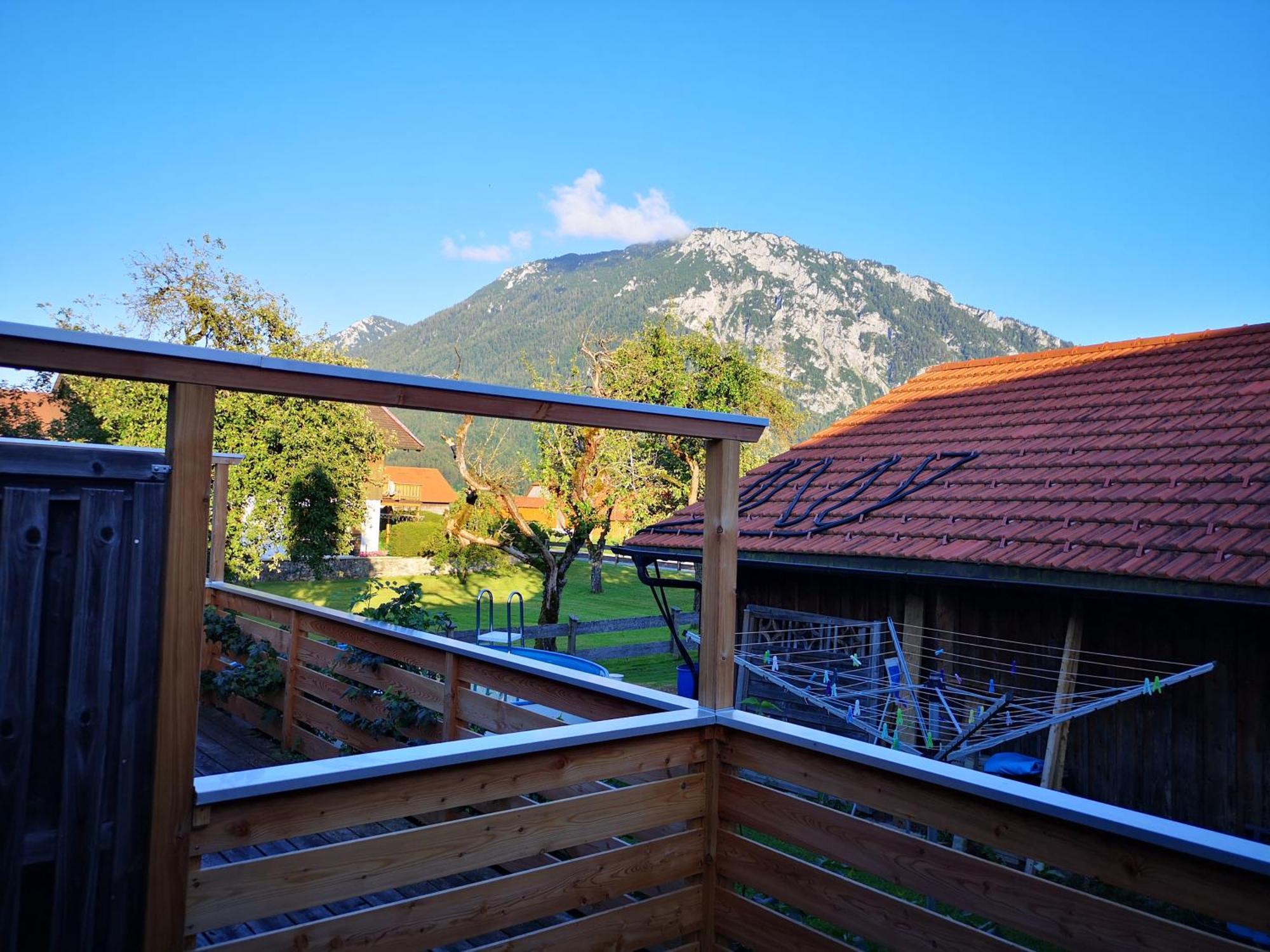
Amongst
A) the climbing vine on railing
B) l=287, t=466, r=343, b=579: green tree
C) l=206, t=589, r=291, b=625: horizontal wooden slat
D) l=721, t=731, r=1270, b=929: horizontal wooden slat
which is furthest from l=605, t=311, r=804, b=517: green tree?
l=721, t=731, r=1270, b=929: horizontal wooden slat

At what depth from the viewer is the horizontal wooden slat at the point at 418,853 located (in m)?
2.24

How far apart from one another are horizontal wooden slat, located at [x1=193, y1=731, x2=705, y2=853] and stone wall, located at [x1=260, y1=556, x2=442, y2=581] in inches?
752

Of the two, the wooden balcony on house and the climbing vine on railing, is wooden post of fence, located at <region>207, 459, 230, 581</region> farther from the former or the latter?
the wooden balcony on house

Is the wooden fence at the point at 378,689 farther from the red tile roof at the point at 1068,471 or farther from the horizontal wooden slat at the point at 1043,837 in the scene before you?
the red tile roof at the point at 1068,471

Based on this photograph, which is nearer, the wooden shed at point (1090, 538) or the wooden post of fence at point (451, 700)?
the wooden post of fence at point (451, 700)

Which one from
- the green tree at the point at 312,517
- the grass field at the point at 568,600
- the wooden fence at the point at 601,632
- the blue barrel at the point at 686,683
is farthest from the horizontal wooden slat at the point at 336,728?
the green tree at the point at 312,517

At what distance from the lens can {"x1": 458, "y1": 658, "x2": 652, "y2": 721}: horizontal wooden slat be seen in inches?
141

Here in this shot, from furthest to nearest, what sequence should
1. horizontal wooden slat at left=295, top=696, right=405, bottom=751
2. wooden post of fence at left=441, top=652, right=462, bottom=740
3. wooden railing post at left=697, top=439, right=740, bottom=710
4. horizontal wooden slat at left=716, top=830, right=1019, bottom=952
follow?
horizontal wooden slat at left=295, top=696, right=405, bottom=751 < wooden post of fence at left=441, top=652, right=462, bottom=740 < wooden railing post at left=697, top=439, right=740, bottom=710 < horizontal wooden slat at left=716, top=830, right=1019, bottom=952

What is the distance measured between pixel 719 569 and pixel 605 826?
94 cm

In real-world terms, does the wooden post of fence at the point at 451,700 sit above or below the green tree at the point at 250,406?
below

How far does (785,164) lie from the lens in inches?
3098

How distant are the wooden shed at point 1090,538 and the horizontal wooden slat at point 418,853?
3454 millimetres

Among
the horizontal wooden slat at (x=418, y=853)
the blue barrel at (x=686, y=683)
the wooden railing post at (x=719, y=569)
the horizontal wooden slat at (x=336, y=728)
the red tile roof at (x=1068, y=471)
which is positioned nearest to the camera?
the horizontal wooden slat at (x=418, y=853)

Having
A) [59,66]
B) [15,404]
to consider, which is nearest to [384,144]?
[59,66]
